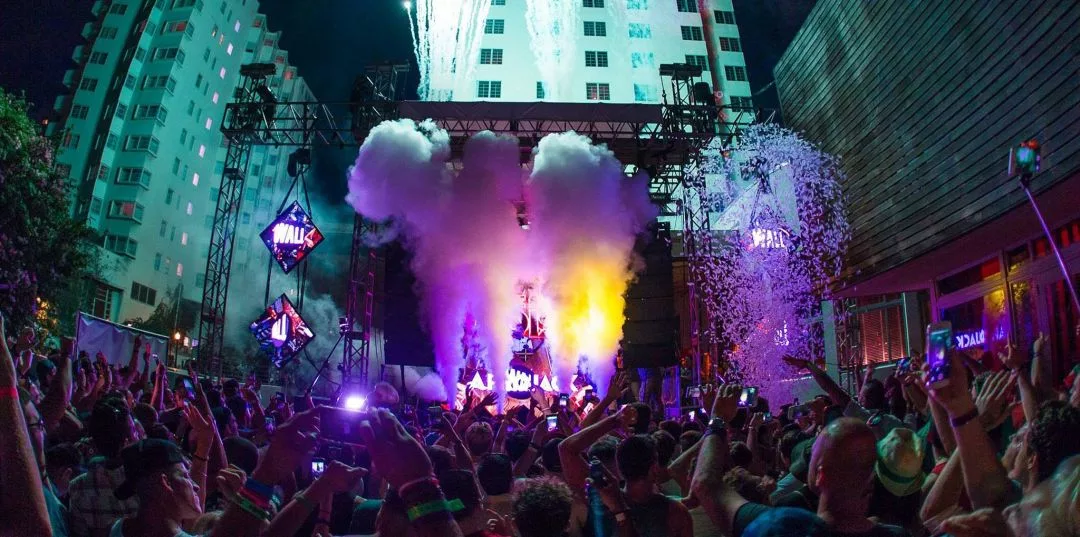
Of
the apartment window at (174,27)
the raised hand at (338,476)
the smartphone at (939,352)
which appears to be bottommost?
the raised hand at (338,476)

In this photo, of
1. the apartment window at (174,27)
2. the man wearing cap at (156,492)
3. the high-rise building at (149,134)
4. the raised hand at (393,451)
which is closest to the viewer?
the raised hand at (393,451)

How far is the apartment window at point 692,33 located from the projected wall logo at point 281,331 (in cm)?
3349

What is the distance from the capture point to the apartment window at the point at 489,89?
1511 inches

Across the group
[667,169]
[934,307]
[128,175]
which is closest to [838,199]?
[934,307]

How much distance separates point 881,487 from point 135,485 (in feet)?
9.34

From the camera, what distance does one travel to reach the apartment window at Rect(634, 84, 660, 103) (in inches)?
1549

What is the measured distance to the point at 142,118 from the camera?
45.5 meters

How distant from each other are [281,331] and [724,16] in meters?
37.7

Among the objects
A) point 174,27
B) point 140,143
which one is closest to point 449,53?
point 140,143

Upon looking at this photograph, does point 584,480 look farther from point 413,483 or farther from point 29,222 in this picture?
point 29,222

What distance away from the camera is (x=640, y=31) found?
40.5 meters

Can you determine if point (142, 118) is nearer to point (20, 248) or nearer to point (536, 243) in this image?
point (20, 248)

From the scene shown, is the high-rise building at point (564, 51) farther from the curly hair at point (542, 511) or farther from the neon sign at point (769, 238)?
the curly hair at point (542, 511)

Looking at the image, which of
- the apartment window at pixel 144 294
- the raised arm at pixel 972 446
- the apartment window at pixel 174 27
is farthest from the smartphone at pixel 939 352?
the apartment window at pixel 174 27
